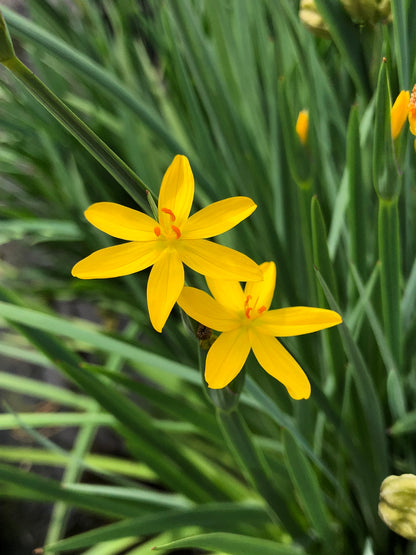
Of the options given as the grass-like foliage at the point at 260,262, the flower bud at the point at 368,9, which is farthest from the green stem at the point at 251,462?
the flower bud at the point at 368,9

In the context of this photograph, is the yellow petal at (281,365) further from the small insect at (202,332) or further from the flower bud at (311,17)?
the flower bud at (311,17)

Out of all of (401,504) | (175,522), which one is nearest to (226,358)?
(401,504)

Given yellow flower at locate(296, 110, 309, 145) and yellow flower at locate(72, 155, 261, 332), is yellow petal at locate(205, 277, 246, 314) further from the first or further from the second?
yellow flower at locate(296, 110, 309, 145)

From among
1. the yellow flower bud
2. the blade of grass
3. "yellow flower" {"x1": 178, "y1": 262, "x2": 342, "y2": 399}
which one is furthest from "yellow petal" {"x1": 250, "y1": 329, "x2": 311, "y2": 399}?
the blade of grass

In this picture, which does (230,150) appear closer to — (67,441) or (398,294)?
(398,294)

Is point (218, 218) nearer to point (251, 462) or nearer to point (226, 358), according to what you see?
point (226, 358)

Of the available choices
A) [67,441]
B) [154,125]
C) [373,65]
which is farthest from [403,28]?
[67,441]
